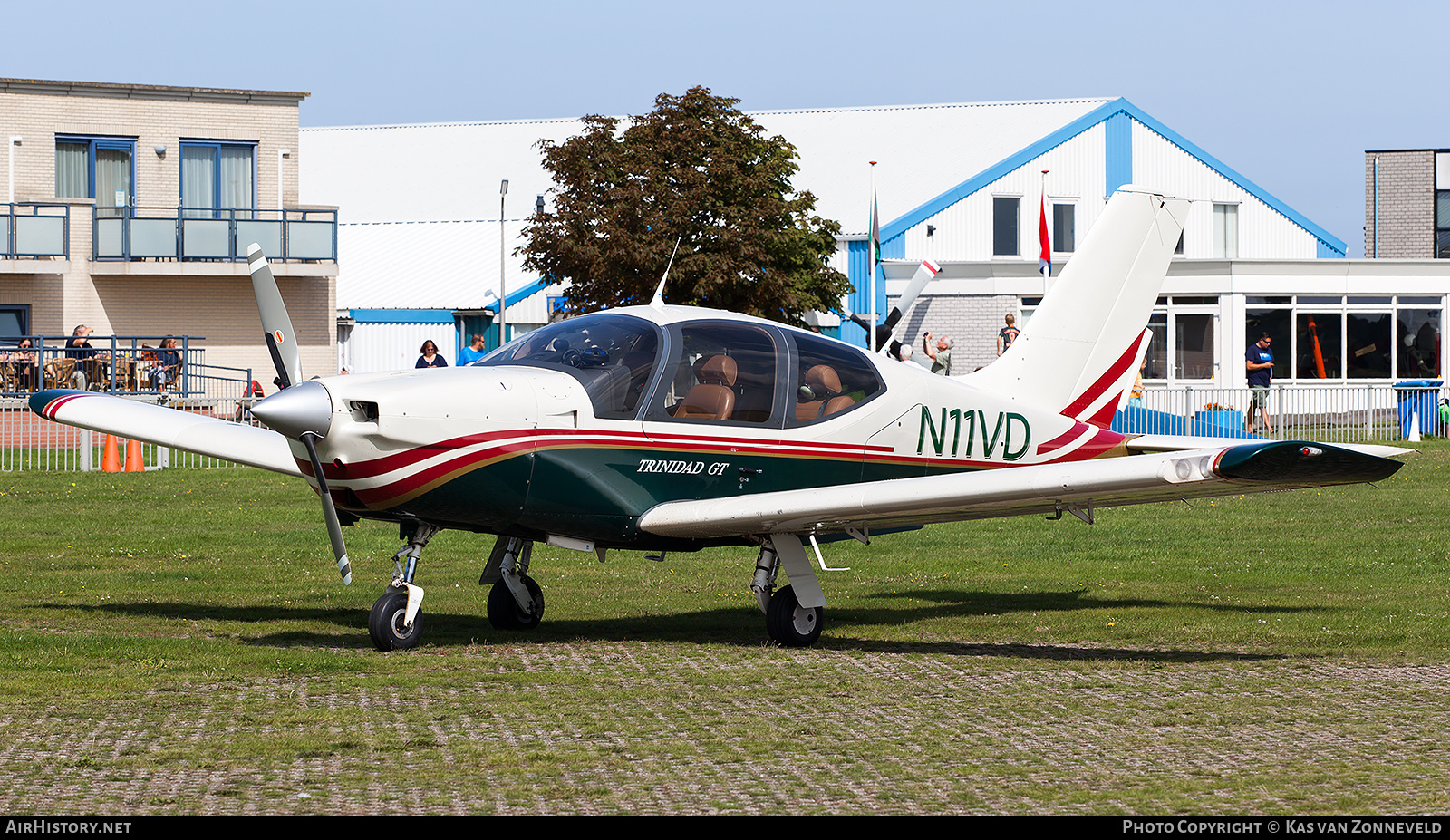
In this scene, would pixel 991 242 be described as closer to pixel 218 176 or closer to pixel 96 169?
pixel 218 176

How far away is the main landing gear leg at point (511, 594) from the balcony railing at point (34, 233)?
29830 millimetres

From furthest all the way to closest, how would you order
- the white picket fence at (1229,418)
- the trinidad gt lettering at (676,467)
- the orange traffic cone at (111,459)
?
the white picket fence at (1229,418) → the orange traffic cone at (111,459) → the trinidad gt lettering at (676,467)

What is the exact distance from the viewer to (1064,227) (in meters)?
47.0

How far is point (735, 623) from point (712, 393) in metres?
2.11

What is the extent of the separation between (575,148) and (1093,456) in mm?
29169

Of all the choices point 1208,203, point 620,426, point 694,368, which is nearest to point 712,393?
point 694,368

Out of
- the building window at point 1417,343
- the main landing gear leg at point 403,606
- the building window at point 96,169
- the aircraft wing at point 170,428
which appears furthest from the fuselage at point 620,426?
the building window at point 1417,343

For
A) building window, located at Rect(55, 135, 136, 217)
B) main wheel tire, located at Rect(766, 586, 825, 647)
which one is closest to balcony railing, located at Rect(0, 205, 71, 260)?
building window, located at Rect(55, 135, 136, 217)

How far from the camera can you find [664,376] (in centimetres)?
1014

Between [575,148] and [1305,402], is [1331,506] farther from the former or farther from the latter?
[575,148]

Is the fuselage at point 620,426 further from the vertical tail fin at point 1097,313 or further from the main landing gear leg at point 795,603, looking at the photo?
the vertical tail fin at point 1097,313

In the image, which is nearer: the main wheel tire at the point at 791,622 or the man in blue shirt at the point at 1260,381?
the main wheel tire at the point at 791,622

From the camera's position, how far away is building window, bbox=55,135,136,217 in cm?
3934

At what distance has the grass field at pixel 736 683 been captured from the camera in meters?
6.23
